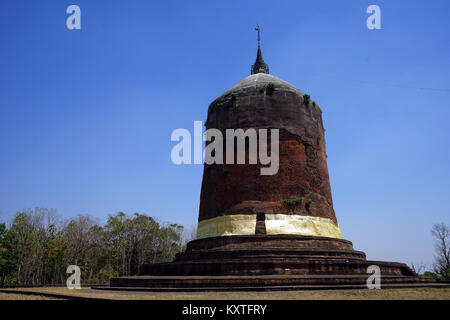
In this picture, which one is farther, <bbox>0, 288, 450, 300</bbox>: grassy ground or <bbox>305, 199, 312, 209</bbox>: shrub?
<bbox>305, 199, 312, 209</bbox>: shrub

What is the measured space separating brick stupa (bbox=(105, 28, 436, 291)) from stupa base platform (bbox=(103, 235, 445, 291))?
0.10 feet

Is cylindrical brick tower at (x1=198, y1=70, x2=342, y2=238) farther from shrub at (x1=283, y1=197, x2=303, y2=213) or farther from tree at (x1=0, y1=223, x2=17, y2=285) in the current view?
tree at (x1=0, y1=223, x2=17, y2=285)

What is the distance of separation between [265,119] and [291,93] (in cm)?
198

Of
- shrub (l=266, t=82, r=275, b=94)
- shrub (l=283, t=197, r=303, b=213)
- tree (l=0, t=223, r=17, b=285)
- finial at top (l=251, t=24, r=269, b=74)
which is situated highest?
finial at top (l=251, t=24, r=269, b=74)

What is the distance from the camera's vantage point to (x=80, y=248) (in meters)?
30.4

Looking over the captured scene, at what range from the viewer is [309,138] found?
644 inches

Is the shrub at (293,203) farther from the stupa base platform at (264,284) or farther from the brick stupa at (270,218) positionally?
the stupa base platform at (264,284)

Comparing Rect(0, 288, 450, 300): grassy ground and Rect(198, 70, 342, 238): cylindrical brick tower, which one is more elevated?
Rect(198, 70, 342, 238): cylindrical brick tower

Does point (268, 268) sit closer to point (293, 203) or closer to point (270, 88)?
point (293, 203)

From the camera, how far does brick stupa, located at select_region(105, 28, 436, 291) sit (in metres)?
11.4

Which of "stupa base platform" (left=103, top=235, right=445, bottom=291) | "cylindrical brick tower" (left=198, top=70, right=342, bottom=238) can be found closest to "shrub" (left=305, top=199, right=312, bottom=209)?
"cylindrical brick tower" (left=198, top=70, right=342, bottom=238)

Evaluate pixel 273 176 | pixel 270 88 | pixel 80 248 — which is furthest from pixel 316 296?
pixel 80 248

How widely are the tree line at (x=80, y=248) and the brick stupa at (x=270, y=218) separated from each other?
59.3ft
